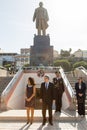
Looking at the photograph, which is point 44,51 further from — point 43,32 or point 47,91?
point 47,91

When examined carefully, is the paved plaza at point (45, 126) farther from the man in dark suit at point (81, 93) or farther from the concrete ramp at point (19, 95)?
the concrete ramp at point (19, 95)

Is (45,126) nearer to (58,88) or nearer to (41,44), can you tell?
(58,88)

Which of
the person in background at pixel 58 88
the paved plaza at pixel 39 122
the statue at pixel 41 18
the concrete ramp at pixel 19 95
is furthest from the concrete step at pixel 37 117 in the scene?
the statue at pixel 41 18

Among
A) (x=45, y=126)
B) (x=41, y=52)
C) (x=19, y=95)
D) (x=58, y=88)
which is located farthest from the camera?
(x=41, y=52)

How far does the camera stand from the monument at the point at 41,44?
24750mm

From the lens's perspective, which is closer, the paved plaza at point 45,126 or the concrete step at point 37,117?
the paved plaza at point 45,126

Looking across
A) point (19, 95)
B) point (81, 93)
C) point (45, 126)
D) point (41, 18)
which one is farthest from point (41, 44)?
point (45, 126)

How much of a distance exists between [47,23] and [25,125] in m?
16.9

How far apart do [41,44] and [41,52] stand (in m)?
0.75

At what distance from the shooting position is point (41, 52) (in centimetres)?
2483

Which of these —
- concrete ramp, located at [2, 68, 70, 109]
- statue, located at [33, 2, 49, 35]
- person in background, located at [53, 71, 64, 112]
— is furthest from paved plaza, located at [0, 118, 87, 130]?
statue, located at [33, 2, 49, 35]

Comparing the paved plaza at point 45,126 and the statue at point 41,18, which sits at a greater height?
the statue at point 41,18

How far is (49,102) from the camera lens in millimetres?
9672

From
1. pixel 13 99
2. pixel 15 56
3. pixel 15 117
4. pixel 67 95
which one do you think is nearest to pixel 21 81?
pixel 13 99
